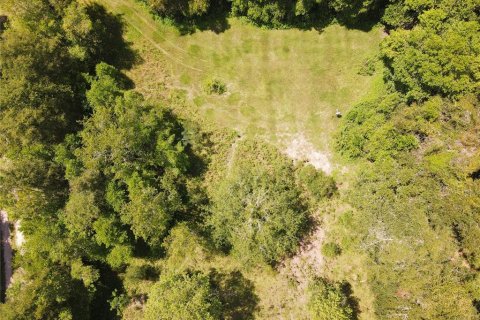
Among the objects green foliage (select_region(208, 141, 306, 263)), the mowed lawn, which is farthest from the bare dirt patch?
green foliage (select_region(208, 141, 306, 263))

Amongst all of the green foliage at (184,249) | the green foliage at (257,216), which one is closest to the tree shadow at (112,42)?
the green foliage at (257,216)

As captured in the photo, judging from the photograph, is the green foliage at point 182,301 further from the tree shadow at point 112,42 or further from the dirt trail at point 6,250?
the tree shadow at point 112,42

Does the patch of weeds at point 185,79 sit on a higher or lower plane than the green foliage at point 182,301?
higher

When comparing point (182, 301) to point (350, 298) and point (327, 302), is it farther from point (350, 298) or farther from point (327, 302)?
point (350, 298)

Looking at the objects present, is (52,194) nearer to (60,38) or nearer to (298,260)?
(60,38)

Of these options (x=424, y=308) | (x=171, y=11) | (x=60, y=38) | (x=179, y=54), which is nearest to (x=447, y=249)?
(x=424, y=308)

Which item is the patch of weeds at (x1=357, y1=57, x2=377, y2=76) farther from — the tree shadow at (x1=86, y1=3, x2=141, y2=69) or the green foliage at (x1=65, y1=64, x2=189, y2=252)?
the tree shadow at (x1=86, y1=3, x2=141, y2=69)
